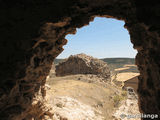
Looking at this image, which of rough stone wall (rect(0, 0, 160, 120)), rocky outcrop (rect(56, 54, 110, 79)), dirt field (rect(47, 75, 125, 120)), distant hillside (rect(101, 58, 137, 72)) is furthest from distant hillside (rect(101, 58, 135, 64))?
rough stone wall (rect(0, 0, 160, 120))

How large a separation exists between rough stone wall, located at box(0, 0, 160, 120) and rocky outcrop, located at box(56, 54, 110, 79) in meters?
20.0

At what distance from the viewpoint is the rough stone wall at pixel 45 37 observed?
4.81 metres

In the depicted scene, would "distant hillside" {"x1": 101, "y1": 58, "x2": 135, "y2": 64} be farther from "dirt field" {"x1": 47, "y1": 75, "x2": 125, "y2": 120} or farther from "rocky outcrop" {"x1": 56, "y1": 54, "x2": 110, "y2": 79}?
"dirt field" {"x1": 47, "y1": 75, "x2": 125, "y2": 120}

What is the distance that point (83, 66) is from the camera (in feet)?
86.8

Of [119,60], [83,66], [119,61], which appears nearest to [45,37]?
[83,66]

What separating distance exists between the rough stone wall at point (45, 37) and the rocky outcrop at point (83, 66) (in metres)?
20.0

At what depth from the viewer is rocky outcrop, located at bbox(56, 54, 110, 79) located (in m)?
26.2

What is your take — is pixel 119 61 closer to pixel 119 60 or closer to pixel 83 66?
pixel 119 60

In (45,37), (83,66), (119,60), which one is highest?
(45,37)

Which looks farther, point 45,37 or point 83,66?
point 83,66

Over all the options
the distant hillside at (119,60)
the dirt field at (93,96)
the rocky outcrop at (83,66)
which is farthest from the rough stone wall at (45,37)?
the distant hillside at (119,60)

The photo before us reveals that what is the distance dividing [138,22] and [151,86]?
8.57 feet

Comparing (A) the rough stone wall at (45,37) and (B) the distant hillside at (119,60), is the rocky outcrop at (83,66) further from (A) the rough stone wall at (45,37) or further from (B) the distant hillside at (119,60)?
(B) the distant hillside at (119,60)

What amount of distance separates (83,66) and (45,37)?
2113 cm
